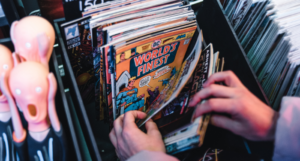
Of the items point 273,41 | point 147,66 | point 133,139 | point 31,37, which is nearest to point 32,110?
point 31,37

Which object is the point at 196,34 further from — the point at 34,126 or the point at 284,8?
the point at 34,126

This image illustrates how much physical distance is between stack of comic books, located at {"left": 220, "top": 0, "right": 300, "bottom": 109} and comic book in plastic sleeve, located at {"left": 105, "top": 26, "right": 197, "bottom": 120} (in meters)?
0.31

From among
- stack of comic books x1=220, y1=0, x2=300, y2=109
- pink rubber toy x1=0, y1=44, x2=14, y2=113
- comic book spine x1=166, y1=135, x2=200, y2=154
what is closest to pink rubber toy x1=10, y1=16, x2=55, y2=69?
pink rubber toy x1=0, y1=44, x2=14, y2=113

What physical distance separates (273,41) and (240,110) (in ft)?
1.26

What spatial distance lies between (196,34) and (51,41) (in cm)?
56

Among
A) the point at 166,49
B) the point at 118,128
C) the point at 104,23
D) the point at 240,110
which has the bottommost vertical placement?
the point at 118,128

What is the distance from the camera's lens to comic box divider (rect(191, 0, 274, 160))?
0.82m

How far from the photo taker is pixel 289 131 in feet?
1.98

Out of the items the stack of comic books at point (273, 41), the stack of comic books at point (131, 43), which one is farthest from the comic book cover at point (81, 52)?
the stack of comic books at point (273, 41)

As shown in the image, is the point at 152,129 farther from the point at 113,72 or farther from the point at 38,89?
the point at 38,89

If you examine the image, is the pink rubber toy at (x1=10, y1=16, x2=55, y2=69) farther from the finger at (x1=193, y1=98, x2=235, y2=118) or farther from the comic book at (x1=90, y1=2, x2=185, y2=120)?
the finger at (x1=193, y1=98, x2=235, y2=118)

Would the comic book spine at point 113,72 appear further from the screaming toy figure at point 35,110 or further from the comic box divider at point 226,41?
the comic box divider at point 226,41

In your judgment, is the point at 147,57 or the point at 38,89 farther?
the point at 147,57

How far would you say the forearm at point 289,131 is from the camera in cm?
60
